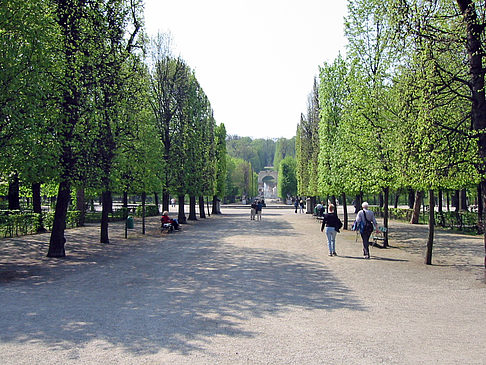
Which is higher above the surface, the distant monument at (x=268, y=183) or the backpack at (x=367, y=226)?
the distant monument at (x=268, y=183)

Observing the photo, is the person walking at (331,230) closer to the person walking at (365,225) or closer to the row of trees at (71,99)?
the person walking at (365,225)

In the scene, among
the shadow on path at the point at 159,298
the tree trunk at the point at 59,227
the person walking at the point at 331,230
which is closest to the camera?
the shadow on path at the point at 159,298

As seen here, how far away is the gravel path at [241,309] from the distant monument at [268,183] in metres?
125

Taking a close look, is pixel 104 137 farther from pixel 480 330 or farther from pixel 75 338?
pixel 480 330

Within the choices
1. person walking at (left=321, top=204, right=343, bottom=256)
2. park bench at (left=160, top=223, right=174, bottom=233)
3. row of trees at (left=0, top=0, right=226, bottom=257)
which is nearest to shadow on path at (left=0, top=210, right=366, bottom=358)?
person walking at (left=321, top=204, right=343, bottom=256)

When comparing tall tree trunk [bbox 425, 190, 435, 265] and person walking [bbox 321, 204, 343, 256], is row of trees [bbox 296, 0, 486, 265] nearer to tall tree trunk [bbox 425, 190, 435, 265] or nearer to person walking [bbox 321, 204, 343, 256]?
tall tree trunk [bbox 425, 190, 435, 265]

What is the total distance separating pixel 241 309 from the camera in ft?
27.1

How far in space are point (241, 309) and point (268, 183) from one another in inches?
5901

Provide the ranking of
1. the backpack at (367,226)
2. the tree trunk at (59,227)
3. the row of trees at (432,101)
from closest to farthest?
the row of trees at (432,101) → the backpack at (367,226) → the tree trunk at (59,227)

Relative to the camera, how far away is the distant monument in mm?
141500

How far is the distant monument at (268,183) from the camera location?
142m

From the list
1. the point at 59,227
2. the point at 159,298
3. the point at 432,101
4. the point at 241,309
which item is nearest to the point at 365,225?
the point at 432,101

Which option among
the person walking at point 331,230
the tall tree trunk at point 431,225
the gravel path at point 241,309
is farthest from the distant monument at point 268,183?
the gravel path at point 241,309

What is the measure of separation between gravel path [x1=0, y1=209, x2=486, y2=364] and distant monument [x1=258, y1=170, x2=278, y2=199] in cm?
12451
